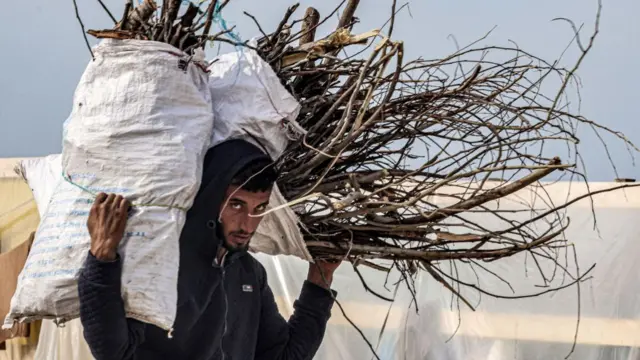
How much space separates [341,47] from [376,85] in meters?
0.22

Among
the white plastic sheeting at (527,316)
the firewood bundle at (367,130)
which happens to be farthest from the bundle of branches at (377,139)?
the white plastic sheeting at (527,316)

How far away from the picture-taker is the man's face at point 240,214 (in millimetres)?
2229

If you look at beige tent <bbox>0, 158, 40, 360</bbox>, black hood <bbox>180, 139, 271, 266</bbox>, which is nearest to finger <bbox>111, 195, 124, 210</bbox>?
black hood <bbox>180, 139, 271, 266</bbox>

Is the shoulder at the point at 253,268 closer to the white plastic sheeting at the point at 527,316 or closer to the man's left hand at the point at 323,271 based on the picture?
the man's left hand at the point at 323,271

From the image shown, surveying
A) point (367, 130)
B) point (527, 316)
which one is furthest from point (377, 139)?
point (527, 316)

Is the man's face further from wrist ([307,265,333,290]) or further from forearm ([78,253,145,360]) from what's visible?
wrist ([307,265,333,290])

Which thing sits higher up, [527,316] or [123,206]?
[123,206]

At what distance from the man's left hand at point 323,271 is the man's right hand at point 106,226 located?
31.7 inches

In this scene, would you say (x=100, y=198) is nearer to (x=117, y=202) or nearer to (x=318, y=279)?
(x=117, y=202)

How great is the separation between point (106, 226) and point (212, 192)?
1.07 ft

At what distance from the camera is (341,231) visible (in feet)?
8.09

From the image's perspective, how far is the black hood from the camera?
2.18m

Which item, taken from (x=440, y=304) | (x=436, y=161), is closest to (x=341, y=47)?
(x=436, y=161)

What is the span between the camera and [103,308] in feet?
6.30
